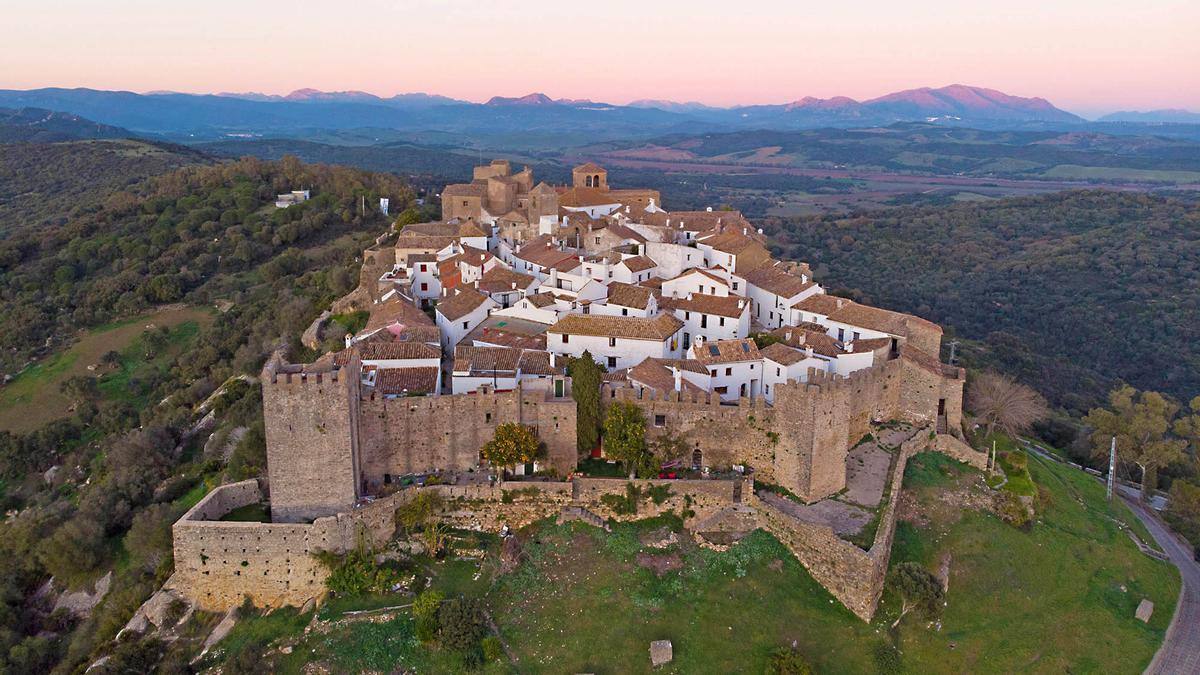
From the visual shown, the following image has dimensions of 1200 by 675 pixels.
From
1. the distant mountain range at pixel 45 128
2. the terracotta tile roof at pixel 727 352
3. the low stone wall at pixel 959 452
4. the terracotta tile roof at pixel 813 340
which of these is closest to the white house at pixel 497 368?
the terracotta tile roof at pixel 727 352

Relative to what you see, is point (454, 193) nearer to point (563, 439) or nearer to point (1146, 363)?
point (563, 439)

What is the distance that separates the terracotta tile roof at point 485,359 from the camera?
2780 cm

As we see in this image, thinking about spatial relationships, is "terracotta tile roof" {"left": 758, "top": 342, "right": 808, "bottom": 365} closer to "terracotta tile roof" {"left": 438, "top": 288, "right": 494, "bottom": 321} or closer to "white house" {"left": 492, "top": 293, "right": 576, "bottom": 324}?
"white house" {"left": 492, "top": 293, "right": 576, "bottom": 324}

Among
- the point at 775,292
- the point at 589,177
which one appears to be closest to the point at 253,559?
the point at 775,292

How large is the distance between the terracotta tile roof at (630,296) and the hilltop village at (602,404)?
0.44ft

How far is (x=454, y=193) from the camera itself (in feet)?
180

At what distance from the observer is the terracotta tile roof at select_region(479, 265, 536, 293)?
38438mm

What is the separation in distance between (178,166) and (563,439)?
91912mm

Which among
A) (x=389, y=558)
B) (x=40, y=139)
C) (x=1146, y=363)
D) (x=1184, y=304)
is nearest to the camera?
(x=389, y=558)

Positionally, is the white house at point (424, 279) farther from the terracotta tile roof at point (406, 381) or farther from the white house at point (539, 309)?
the terracotta tile roof at point (406, 381)

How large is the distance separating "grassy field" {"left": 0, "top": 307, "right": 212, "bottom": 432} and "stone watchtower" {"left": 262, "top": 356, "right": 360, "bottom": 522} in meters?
27.8

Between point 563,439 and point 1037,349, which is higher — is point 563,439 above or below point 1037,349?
above

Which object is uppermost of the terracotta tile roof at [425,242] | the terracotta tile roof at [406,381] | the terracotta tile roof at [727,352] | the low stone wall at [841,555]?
the terracotta tile roof at [425,242]

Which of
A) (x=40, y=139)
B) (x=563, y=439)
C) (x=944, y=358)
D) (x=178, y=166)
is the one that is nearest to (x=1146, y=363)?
(x=944, y=358)
